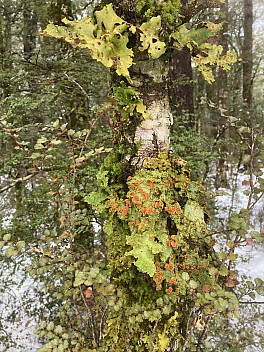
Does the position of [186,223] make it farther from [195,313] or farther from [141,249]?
[195,313]

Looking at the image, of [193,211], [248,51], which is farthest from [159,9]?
[248,51]

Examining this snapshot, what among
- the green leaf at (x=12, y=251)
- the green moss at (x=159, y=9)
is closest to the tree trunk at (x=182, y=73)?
the green moss at (x=159, y=9)

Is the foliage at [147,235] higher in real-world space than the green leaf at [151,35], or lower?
lower

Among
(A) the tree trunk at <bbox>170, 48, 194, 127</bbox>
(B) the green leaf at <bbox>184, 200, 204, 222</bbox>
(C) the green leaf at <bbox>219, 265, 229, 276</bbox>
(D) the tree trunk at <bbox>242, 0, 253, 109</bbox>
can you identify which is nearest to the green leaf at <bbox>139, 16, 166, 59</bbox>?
(B) the green leaf at <bbox>184, 200, 204, 222</bbox>

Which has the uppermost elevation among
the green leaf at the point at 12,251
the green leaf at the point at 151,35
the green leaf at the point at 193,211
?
the green leaf at the point at 151,35

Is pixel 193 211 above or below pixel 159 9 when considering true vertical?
Answer: below

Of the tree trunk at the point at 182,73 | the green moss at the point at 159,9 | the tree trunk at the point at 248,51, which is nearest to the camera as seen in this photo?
the green moss at the point at 159,9

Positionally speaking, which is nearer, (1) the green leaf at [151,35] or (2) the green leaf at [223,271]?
(1) the green leaf at [151,35]

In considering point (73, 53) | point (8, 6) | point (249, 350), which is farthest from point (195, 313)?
point (8, 6)

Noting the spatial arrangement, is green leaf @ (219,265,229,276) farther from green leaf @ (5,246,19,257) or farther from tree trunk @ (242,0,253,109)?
tree trunk @ (242,0,253,109)

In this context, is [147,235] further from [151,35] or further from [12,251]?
[151,35]

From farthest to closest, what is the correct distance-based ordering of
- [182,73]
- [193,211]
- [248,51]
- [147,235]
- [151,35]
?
[248,51] < [182,73] < [193,211] < [147,235] < [151,35]

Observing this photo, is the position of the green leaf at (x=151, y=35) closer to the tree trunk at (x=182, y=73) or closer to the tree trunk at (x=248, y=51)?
the tree trunk at (x=182, y=73)

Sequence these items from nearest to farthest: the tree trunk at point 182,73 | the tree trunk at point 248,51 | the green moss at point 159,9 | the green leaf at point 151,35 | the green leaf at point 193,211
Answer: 1. the green leaf at point 151,35
2. the green moss at point 159,9
3. the green leaf at point 193,211
4. the tree trunk at point 182,73
5. the tree trunk at point 248,51
